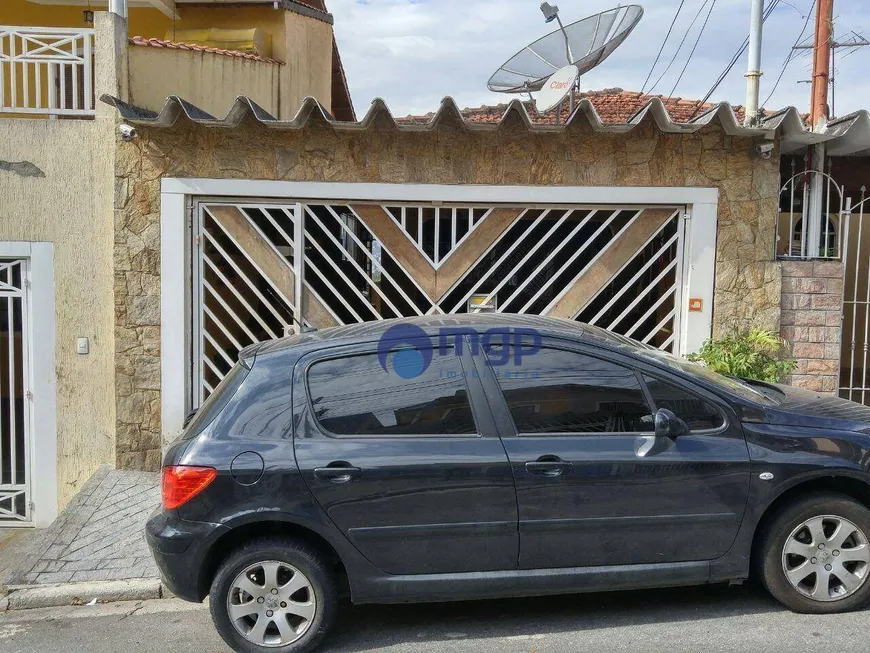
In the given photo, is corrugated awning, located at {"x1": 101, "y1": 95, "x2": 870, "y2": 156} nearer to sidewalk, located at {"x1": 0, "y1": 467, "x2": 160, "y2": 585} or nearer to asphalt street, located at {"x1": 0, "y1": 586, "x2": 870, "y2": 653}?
sidewalk, located at {"x1": 0, "y1": 467, "x2": 160, "y2": 585}

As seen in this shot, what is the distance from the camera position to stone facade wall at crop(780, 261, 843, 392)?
21.9 ft

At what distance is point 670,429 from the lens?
366 centimetres

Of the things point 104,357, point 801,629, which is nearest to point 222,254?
point 104,357

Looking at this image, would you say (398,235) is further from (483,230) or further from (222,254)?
(222,254)

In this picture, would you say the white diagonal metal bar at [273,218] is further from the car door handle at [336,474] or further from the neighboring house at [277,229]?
the car door handle at [336,474]

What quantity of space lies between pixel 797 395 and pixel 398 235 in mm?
3629

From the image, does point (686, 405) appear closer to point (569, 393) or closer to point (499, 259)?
point (569, 393)

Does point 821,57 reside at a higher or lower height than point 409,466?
higher

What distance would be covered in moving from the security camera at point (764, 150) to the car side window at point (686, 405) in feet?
11.7

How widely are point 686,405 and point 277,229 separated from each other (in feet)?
13.7

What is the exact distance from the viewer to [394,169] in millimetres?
6527

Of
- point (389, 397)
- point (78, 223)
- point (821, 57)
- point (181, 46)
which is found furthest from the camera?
point (181, 46)

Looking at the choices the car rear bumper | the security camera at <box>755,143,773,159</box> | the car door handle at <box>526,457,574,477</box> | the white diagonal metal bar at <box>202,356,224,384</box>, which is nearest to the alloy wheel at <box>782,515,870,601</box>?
the car door handle at <box>526,457,574,477</box>

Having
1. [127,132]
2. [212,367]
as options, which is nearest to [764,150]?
[212,367]
